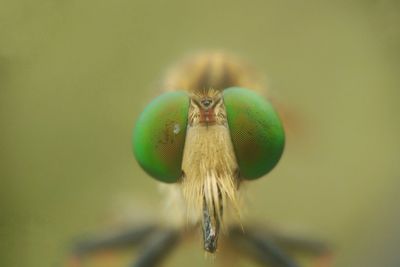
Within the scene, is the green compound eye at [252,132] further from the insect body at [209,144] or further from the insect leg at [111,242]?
the insect leg at [111,242]

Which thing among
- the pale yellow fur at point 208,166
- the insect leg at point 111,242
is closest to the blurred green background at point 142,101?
the insect leg at point 111,242

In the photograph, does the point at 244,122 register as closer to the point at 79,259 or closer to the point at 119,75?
the point at 79,259

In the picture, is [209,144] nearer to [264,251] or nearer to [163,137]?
[163,137]

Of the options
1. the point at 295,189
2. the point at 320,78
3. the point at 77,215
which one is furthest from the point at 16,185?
the point at 320,78

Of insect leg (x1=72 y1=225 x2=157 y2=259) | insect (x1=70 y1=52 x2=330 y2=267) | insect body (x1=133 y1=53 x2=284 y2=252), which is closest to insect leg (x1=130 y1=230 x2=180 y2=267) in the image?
insect leg (x1=72 y1=225 x2=157 y2=259)

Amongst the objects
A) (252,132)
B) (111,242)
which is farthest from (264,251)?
(252,132)

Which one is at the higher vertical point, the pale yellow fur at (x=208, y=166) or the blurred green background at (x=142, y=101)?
the blurred green background at (x=142, y=101)

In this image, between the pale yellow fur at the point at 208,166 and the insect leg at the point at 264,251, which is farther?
the insect leg at the point at 264,251
